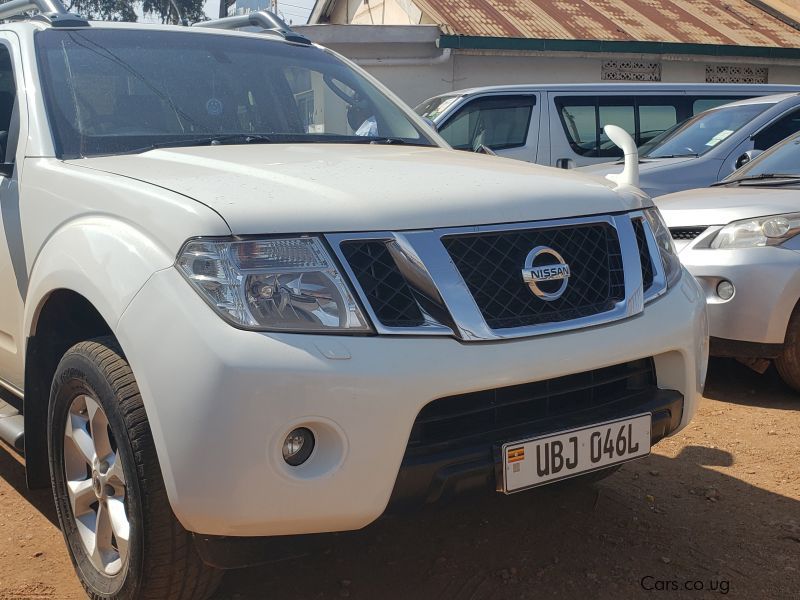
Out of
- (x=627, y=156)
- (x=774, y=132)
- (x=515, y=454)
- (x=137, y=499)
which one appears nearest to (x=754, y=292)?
(x=627, y=156)

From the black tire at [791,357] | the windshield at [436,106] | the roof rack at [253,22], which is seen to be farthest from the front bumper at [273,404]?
the windshield at [436,106]

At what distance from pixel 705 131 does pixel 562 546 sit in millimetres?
6026

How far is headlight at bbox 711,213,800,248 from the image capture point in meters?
4.77

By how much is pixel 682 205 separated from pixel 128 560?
3.80 metres

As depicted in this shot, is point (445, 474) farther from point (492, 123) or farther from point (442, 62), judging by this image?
point (442, 62)

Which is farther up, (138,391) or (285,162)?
(285,162)

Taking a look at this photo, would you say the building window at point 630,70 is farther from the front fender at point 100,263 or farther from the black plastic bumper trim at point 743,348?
the front fender at point 100,263

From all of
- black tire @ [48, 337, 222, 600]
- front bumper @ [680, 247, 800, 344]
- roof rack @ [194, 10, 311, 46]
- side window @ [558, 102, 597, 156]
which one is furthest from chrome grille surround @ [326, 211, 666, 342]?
side window @ [558, 102, 597, 156]

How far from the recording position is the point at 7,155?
328 centimetres

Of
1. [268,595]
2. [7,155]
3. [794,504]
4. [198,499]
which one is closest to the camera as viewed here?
[198,499]

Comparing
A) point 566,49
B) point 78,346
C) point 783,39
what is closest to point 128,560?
Result: point 78,346

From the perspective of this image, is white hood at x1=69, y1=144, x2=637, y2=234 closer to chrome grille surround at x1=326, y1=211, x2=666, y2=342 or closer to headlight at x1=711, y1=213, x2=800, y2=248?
chrome grille surround at x1=326, y1=211, x2=666, y2=342

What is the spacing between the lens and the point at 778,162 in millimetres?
5809

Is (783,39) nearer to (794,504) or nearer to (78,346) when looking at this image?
(794,504)
